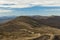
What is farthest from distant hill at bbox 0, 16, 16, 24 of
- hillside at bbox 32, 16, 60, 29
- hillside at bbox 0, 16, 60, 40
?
hillside at bbox 32, 16, 60, 29

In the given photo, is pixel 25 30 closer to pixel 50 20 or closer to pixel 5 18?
pixel 5 18

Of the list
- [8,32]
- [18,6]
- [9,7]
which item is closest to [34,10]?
[18,6]

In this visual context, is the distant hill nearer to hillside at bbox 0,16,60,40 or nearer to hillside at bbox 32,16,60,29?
hillside at bbox 0,16,60,40

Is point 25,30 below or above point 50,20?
below

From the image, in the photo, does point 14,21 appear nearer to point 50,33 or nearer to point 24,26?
point 24,26

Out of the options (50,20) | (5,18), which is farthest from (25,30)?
(50,20)

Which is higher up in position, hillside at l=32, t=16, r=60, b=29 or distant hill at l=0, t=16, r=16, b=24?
distant hill at l=0, t=16, r=16, b=24

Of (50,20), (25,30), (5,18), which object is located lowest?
(25,30)

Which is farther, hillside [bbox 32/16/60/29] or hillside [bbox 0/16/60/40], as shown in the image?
hillside [bbox 32/16/60/29]

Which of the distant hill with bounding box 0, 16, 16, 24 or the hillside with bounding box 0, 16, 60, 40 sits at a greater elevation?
the distant hill with bounding box 0, 16, 16, 24
